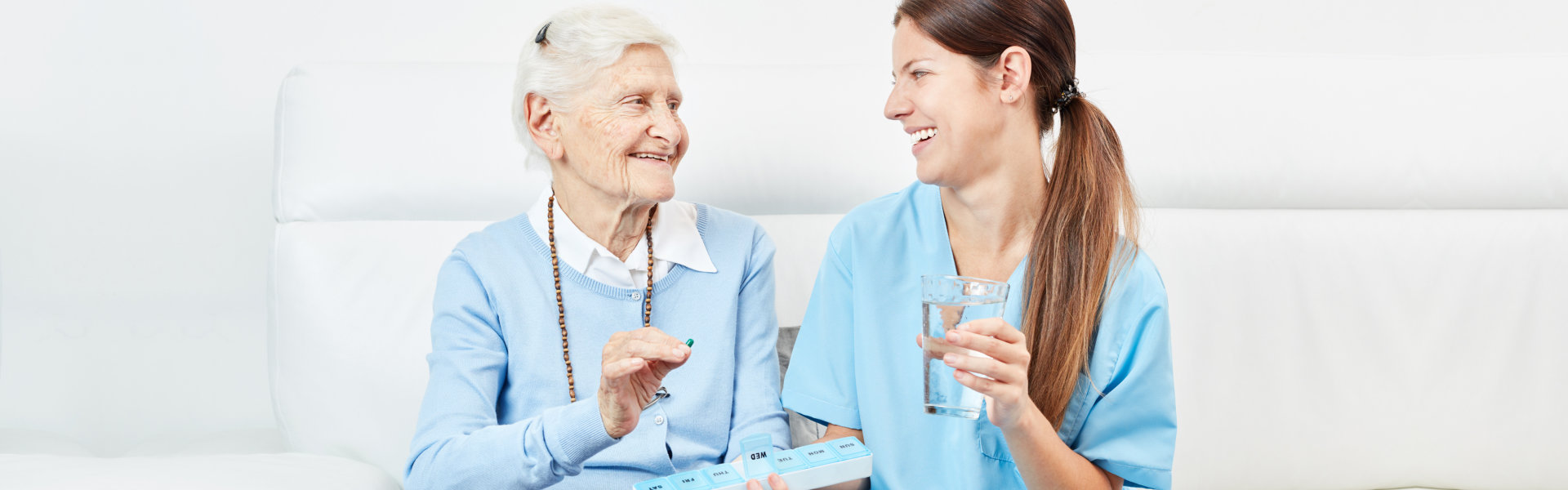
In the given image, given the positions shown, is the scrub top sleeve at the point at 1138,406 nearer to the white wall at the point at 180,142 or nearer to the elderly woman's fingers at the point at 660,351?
the elderly woman's fingers at the point at 660,351

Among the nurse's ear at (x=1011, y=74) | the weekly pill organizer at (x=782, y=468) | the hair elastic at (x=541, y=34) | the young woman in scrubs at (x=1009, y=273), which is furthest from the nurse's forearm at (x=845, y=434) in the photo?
the hair elastic at (x=541, y=34)

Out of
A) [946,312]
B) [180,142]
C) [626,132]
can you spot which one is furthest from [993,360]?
[180,142]

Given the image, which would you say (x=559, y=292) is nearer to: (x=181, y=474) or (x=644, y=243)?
(x=644, y=243)

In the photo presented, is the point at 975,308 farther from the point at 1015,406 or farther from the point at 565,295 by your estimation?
the point at 565,295

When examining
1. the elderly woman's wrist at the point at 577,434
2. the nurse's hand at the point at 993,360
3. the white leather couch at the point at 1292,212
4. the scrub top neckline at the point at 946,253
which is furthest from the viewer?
the white leather couch at the point at 1292,212

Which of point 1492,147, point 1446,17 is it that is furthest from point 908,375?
point 1446,17

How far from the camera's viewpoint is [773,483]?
1160 mm

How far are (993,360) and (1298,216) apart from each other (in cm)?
122

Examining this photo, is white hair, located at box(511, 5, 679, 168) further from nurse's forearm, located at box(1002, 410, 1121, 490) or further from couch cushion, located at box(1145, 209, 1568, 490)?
couch cushion, located at box(1145, 209, 1568, 490)

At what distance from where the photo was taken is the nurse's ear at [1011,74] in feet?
4.15

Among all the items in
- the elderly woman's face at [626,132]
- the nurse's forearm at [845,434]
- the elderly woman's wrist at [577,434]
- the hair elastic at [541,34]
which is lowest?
the nurse's forearm at [845,434]

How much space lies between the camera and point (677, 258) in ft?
4.99

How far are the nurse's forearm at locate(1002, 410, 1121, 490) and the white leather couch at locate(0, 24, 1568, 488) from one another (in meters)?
0.76

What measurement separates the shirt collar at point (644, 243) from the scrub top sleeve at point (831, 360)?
0.62 ft
